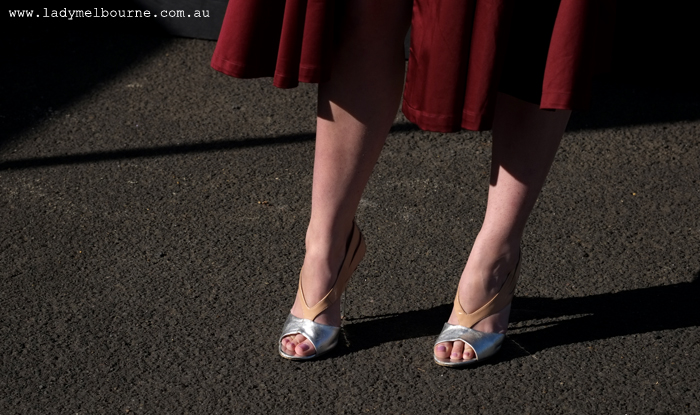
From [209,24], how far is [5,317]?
2.13m

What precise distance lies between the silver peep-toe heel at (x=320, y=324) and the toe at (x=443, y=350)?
0.26 meters

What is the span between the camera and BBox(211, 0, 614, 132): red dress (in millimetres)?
1499

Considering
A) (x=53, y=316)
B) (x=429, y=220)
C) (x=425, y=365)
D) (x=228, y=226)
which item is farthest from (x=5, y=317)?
(x=429, y=220)

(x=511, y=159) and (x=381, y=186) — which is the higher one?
(x=511, y=159)

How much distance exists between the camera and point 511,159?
1713mm

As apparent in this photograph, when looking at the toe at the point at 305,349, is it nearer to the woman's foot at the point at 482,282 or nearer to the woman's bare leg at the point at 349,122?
the woman's bare leg at the point at 349,122

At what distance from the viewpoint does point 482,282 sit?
1.87 m

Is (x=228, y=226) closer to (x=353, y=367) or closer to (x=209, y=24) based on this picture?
(x=353, y=367)

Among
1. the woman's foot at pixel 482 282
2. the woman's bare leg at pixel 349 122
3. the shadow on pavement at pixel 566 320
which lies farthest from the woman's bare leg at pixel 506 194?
the woman's bare leg at pixel 349 122

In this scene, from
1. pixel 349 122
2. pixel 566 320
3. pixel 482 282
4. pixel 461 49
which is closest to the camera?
pixel 461 49

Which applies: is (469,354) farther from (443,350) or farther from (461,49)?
(461,49)

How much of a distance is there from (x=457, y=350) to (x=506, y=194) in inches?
16.3

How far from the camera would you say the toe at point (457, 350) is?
189cm

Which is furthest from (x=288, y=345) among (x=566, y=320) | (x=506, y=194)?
(x=566, y=320)
